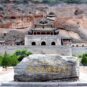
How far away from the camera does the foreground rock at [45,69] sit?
69.8ft

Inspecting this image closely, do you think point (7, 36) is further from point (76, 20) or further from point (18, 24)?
point (76, 20)

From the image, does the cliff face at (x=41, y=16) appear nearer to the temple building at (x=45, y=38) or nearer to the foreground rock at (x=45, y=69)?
the temple building at (x=45, y=38)

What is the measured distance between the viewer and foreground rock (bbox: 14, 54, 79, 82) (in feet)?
69.8

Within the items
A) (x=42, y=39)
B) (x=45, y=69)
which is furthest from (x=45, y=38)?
(x=45, y=69)

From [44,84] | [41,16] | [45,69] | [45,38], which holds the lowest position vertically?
[45,38]

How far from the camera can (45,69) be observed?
69.9 feet

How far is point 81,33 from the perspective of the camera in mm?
66812

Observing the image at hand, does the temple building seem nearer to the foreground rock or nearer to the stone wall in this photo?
the stone wall

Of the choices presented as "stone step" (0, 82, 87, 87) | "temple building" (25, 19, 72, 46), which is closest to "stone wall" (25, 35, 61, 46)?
"temple building" (25, 19, 72, 46)

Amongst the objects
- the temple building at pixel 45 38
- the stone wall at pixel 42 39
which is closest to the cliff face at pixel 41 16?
the temple building at pixel 45 38

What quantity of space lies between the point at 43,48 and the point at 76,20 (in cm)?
1635

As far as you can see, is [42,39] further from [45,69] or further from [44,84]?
[44,84]

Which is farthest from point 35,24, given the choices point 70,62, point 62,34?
point 70,62

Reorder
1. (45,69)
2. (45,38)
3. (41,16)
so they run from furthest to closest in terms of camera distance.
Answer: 1. (41,16)
2. (45,38)
3. (45,69)
